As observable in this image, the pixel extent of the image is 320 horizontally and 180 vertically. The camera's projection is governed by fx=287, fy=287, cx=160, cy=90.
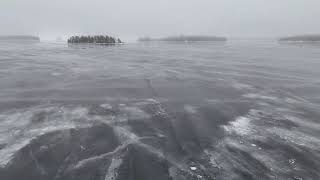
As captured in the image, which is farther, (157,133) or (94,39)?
(94,39)

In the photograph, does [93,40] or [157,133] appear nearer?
[157,133]

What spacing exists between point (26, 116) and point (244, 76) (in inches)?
695

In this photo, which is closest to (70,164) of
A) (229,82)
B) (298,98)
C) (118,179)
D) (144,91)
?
(118,179)

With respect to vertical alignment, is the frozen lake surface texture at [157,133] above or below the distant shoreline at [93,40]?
below

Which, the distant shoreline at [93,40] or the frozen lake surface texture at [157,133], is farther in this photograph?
the distant shoreline at [93,40]

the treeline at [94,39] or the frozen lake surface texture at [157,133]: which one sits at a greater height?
the treeline at [94,39]

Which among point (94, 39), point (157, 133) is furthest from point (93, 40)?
point (157, 133)

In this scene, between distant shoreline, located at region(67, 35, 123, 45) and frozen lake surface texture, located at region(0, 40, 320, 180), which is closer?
frozen lake surface texture, located at region(0, 40, 320, 180)

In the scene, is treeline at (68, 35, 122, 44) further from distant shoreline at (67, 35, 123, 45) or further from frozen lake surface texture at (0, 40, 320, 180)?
frozen lake surface texture at (0, 40, 320, 180)

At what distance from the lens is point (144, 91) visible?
16.9 meters

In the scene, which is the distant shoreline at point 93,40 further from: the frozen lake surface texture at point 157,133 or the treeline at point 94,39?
the frozen lake surface texture at point 157,133

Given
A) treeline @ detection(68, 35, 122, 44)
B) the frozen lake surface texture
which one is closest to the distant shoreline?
treeline @ detection(68, 35, 122, 44)

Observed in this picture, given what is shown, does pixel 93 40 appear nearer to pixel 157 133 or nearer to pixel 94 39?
pixel 94 39

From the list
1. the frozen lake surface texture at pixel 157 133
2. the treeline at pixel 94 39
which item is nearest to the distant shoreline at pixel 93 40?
the treeline at pixel 94 39
